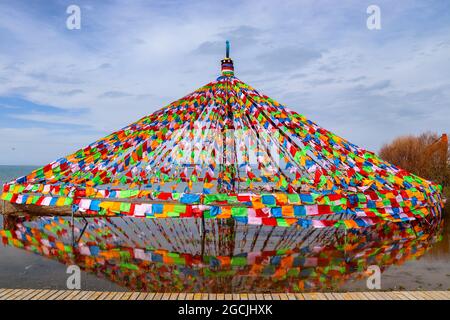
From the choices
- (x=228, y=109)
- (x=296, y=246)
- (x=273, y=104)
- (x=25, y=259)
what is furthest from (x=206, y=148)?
(x=25, y=259)

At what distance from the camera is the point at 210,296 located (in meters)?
7.64

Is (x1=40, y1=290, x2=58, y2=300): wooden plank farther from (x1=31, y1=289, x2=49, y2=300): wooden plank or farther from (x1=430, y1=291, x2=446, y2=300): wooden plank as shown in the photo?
(x1=430, y1=291, x2=446, y2=300): wooden plank

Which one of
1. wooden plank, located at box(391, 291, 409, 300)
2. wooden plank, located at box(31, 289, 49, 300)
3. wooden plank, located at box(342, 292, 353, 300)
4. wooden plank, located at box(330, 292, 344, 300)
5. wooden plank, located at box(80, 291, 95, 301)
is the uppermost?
wooden plank, located at box(31, 289, 49, 300)

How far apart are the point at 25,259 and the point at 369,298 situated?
8622 mm

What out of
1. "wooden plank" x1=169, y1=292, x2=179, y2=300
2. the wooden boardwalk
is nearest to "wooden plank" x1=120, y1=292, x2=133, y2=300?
the wooden boardwalk

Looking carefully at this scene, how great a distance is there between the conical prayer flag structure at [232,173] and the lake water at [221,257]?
2.94 feet

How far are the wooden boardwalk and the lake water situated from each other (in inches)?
30.4

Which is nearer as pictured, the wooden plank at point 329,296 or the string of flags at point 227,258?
the wooden plank at point 329,296

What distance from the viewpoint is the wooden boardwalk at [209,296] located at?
24.5 feet

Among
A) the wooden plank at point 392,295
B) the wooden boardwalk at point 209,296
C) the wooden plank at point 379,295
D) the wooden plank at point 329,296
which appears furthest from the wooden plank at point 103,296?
the wooden plank at point 392,295

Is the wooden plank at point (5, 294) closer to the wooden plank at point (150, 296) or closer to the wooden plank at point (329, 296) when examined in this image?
the wooden plank at point (150, 296)

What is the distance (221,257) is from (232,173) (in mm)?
6513

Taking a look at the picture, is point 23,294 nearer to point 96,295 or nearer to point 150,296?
point 96,295

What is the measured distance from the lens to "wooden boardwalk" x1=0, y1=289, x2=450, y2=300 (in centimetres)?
746
